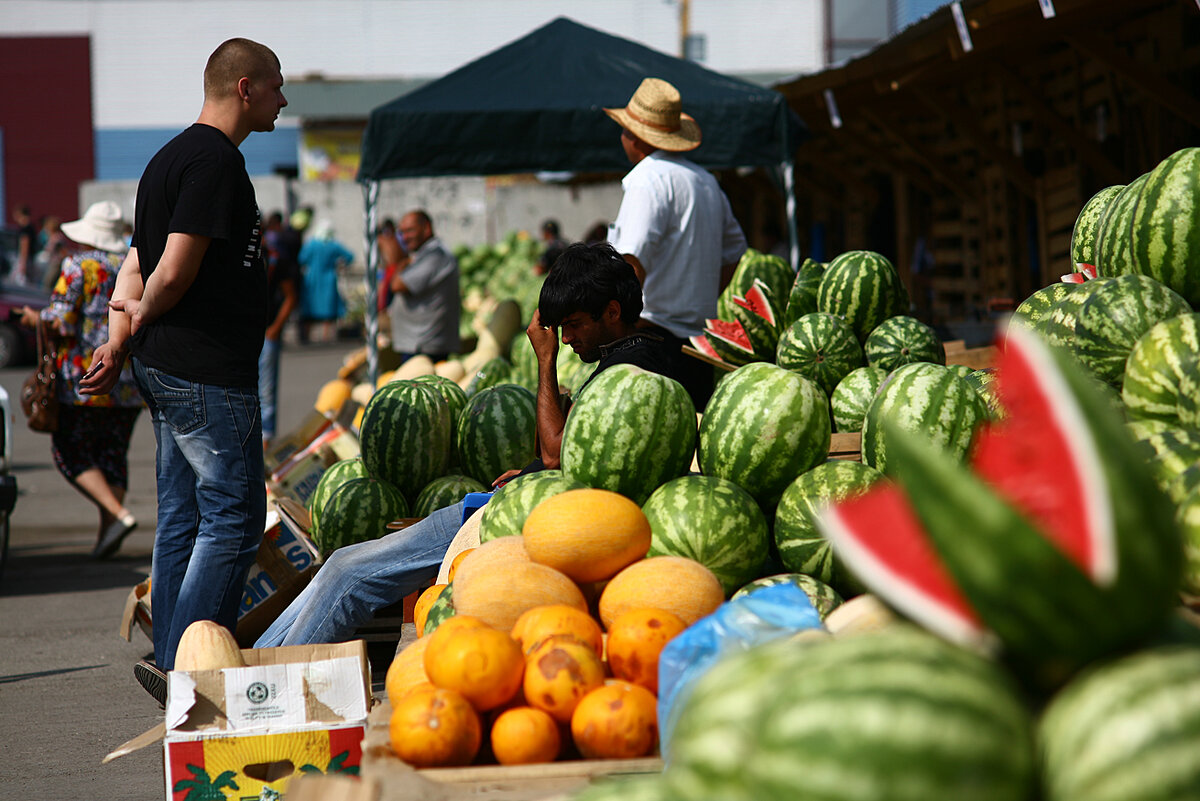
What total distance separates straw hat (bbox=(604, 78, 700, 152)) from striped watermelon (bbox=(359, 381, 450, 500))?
1.58 meters

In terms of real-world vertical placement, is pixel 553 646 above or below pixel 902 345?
below

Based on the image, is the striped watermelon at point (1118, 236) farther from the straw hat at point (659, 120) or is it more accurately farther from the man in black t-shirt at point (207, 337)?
the man in black t-shirt at point (207, 337)

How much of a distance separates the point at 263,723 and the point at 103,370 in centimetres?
176

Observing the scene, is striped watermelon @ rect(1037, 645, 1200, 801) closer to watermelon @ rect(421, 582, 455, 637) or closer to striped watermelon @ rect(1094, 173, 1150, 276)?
watermelon @ rect(421, 582, 455, 637)

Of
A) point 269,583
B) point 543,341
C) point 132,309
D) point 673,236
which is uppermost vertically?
point 673,236

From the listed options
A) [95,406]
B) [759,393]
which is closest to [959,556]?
[759,393]

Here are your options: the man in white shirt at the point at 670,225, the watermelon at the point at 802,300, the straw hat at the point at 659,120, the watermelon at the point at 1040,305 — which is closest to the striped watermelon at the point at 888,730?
the watermelon at the point at 1040,305

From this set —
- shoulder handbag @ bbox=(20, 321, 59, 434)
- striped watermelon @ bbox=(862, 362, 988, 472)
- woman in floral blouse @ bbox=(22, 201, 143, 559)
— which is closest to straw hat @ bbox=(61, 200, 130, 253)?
woman in floral blouse @ bbox=(22, 201, 143, 559)

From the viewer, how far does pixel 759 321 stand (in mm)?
5023

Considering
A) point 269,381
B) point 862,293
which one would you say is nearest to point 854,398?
point 862,293

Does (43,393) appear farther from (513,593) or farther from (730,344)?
(513,593)

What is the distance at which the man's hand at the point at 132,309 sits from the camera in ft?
12.1

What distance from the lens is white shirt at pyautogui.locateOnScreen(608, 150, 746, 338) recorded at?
16.4 feet

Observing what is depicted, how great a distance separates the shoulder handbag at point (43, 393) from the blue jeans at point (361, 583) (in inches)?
127
